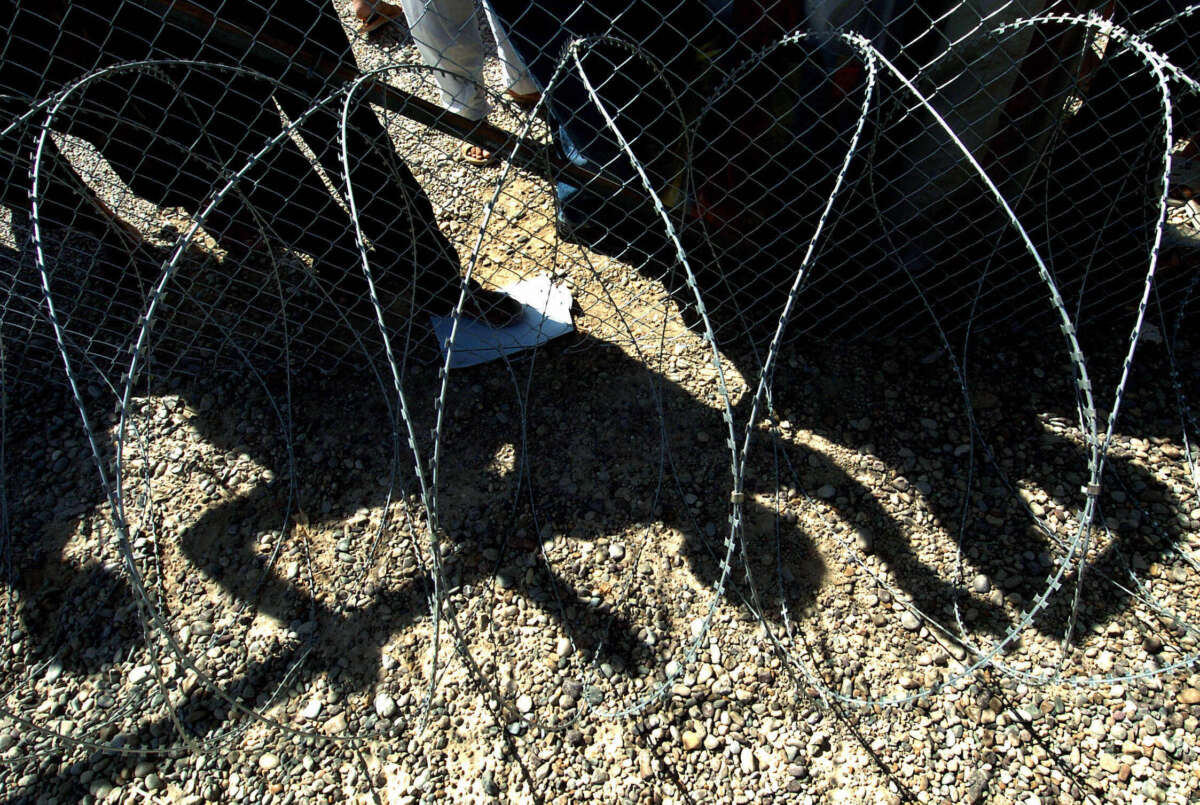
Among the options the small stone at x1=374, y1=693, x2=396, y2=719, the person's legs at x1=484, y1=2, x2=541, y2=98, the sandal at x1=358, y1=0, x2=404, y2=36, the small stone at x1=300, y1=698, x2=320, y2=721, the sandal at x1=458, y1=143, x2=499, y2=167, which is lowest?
the small stone at x1=300, y1=698, x2=320, y2=721

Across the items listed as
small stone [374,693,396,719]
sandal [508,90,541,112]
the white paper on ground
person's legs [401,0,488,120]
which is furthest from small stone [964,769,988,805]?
sandal [508,90,541,112]

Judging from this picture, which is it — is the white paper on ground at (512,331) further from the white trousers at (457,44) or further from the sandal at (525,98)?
the sandal at (525,98)

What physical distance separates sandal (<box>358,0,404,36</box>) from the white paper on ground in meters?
3.26

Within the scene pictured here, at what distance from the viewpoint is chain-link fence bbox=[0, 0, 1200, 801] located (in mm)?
2354

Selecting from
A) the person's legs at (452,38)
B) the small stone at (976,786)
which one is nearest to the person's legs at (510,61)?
the person's legs at (452,38)

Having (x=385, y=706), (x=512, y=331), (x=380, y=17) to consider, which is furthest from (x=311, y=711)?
(x=380, y=17)

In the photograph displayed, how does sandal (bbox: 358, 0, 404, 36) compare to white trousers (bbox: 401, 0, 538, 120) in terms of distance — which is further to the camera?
sandal (bbox: 358, 0, 404, 36)

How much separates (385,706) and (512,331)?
5.41 ft

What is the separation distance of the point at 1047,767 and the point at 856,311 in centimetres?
179

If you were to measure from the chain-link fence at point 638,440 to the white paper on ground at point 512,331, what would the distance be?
1.2 inches

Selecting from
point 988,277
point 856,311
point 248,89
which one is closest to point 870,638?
point 856,311

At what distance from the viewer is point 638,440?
9.99 feet

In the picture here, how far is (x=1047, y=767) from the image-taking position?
2205 millimetres

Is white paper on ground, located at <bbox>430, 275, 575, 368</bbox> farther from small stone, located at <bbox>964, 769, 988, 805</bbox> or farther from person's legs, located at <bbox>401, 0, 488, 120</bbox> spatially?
small stone, located at <bbox>964, 769, 988, 805</bbox>
